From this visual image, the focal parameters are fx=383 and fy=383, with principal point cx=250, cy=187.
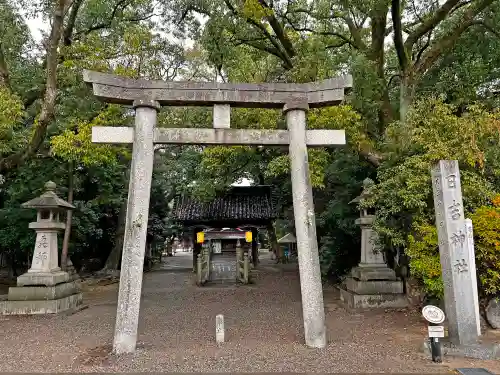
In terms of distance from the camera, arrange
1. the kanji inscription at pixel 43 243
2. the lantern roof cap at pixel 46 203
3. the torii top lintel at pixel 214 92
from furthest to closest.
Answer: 1. the lantern roof cap at pixel 46 203
2. the kanji inscription at pixel 43 243
3. the torii top lintel at pixel 214 92

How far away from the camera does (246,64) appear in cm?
1425

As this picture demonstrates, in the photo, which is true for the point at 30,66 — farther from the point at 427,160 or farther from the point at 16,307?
the point at 427,160

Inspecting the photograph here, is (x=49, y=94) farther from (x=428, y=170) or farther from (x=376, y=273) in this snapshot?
(x=376, y=273)

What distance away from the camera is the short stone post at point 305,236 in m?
6.61

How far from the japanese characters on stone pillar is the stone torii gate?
2.05m

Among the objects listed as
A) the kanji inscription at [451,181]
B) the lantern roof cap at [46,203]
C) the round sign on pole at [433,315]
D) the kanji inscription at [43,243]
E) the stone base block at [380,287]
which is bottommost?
the stone base block at [380,287]

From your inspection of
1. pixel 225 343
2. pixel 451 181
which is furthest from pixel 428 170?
pixel 225 343

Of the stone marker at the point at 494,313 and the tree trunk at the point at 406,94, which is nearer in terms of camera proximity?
the stone marker at the point at 494,313

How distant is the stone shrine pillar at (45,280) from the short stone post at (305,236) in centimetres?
753

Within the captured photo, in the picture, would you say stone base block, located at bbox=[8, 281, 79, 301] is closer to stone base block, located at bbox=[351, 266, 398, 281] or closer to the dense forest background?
the dense forest background

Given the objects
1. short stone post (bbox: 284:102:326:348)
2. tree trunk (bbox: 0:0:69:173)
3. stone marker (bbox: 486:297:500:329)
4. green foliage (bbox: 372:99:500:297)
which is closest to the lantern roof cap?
tree trunk (bbox: 0:0:69:173)

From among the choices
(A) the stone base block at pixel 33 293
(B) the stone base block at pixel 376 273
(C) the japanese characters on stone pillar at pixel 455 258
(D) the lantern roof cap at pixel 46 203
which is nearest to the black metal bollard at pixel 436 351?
(C) the japanese characters on stone pillar at pixel 455 258

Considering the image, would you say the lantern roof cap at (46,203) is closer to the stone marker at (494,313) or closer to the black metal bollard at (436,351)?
the black metal bollard at (436,351)

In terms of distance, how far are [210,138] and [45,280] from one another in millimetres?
7116
